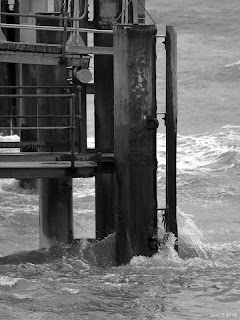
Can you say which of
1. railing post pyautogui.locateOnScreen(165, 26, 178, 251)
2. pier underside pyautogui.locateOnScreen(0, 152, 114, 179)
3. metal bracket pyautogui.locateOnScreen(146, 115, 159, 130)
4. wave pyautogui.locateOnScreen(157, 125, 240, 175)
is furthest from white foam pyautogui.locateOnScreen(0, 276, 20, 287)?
wave pyautogui.locateOnScreen(157, 125, 240, 175)

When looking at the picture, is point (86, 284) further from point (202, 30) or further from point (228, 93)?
point (202, 30)

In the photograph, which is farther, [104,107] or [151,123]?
[104,107]

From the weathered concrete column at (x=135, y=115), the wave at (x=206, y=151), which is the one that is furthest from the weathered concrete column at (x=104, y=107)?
the wave at (x=206, y=151)

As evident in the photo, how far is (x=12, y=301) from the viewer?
45.2 ft

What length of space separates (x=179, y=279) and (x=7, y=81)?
1265 centimetres

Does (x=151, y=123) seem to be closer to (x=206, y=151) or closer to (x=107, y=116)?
(x=107, y=116)

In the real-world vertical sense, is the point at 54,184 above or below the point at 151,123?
below

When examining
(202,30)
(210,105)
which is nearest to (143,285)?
(210,105)

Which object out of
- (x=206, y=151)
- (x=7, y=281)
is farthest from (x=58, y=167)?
(x=206, y=151)

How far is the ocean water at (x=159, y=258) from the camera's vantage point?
13.7 meters

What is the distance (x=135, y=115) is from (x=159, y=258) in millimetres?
1755

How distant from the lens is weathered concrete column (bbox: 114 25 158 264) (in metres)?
14.4

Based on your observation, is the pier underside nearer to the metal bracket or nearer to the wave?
the metal bracket

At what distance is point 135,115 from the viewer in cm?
1439
